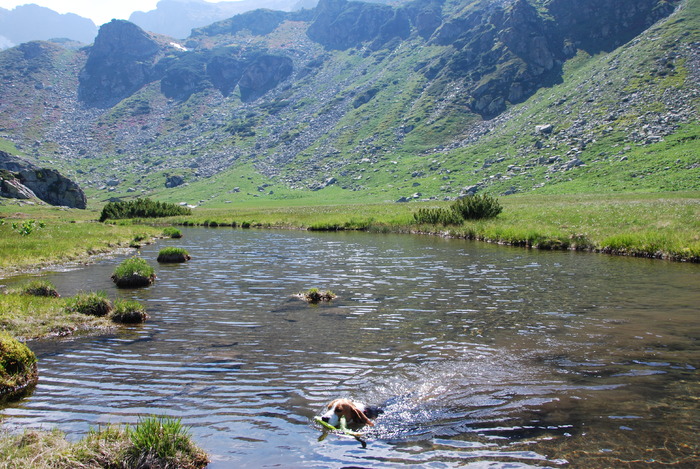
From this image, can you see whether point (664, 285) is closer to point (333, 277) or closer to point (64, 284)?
point (333, 277)

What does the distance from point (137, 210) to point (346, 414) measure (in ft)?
292

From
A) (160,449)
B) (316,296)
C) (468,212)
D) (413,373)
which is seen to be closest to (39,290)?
(316,296)

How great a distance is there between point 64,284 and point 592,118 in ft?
475

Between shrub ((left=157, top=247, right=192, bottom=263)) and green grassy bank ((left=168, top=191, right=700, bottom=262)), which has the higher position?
green grassy bank ((left=168, top=191, right=700, bottom=262))

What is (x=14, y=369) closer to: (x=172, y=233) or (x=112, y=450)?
(x=112, y=450)

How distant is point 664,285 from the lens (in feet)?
67.5

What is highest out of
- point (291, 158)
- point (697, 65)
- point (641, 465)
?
point (697, 65)

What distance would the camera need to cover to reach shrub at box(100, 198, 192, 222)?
79500 millimetres

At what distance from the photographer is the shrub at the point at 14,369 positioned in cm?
934

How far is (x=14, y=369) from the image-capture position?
31.7 ft

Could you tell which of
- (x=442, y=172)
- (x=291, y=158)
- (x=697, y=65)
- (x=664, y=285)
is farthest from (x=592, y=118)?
(x=664, y=285)

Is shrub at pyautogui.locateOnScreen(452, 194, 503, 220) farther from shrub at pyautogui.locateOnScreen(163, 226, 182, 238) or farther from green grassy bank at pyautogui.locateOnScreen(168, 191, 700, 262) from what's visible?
shrub at pyautogui.locateOnScreen(163, 226, 182, 238)

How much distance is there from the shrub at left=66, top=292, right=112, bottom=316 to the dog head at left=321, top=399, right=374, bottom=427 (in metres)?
10.9

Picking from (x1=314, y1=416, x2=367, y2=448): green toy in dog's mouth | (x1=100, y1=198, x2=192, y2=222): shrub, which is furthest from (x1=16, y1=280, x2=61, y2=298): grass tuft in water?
(x1=100, y1=198, x2=192, y2=222): shrub
